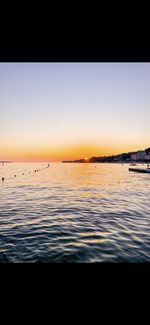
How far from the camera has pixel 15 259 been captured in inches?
257
